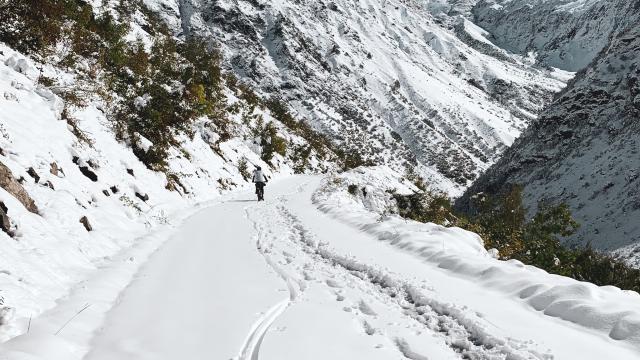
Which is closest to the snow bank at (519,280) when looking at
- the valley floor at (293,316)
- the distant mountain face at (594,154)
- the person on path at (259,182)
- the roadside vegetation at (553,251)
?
the valley floor at (293,316)

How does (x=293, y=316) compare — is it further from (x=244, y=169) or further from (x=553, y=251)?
(x=244, y=169)

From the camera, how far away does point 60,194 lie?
9156 mm

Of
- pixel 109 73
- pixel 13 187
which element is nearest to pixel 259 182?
pixel 109 73

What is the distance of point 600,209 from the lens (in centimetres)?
4522

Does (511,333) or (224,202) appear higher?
(511,333)

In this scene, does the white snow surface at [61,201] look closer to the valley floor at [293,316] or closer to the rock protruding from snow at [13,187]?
the rock protruding from snow at [13,187]

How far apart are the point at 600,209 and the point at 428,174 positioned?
395 feet

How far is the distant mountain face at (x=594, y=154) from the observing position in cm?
4375

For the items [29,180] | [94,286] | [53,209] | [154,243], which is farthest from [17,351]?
[154,243]

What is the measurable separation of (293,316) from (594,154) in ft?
190

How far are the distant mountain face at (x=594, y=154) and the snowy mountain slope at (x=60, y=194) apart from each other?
39.2 meters

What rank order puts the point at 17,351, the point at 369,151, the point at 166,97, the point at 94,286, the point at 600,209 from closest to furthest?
the point at 17,351
the point at 94,286
the point at 166,97
the point at 600,209
the point at 369,151

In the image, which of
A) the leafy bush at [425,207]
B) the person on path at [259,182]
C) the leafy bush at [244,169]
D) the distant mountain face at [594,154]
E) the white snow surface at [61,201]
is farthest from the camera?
the distant mountain face at [594,154]

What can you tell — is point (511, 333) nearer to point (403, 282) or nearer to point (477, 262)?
point (403, 282)
